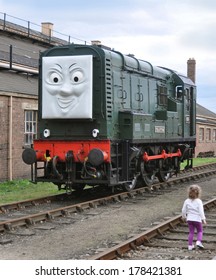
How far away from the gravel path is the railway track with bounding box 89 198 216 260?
49cm

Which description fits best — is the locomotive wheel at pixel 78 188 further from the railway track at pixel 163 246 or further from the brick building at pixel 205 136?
the brick building at pixel 205 136

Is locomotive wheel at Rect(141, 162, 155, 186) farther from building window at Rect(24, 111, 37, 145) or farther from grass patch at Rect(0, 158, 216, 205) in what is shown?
building window at Rect(24, 111, 37, 145)

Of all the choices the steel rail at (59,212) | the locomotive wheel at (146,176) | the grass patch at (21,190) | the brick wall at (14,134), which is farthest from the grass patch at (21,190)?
the locomotive wheel at (146,176)

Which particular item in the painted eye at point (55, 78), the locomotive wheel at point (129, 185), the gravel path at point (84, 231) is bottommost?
the gravel path at point (84, 231)

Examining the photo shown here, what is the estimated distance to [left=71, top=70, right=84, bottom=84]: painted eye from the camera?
1232 centimetres

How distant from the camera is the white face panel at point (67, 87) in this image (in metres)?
12.3

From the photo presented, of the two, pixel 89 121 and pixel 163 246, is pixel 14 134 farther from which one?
pixel 163 246

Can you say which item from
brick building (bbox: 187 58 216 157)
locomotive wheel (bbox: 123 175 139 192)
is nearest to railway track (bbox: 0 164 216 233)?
locomotive wheel (bbox: 123 175 139 192)

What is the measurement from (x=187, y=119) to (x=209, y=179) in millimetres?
2722

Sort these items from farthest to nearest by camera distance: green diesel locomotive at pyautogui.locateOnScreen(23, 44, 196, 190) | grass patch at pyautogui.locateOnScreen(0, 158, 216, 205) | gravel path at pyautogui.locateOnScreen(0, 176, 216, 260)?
grass patch at pyautogui.locateOnScreen(0, 158, 216, 205) → green diesel locomotive at pyautogui.locateOnScreen(23, 44, 196, 190) → gravel path at pyautogui.locateOnScreen(0, 176, 216, 260)

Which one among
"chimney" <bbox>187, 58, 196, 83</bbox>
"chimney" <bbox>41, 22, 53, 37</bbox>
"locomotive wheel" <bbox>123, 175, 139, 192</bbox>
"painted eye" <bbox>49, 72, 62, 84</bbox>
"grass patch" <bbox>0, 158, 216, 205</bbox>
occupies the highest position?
"chimney" <bbox>41, 22, 53, 37</bbox>

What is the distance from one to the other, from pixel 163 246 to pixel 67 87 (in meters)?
6.01

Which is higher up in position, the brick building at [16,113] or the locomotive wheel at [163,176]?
the brick building at [16,113]

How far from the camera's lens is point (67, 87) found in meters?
12.4
